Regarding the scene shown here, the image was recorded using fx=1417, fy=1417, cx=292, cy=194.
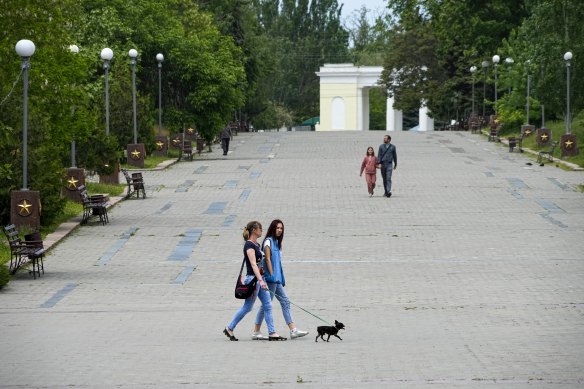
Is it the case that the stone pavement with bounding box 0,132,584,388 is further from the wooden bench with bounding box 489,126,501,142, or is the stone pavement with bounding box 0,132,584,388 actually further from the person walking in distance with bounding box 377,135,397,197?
the wooden bench with bounding box 489,126,501,142

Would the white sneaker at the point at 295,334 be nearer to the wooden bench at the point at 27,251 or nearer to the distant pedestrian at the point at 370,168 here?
the wooden bench at the point at 27,251

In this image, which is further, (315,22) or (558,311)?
(315,22)

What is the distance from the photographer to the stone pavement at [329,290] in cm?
1474

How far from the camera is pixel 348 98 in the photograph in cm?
12606

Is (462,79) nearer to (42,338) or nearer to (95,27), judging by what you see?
(95,27)

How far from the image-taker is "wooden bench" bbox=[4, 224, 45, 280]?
23.7m

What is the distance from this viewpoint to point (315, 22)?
462ft

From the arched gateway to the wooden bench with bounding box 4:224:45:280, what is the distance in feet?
327

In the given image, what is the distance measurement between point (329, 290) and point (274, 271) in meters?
4.88

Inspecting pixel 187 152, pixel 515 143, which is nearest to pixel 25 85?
pixel 187 152

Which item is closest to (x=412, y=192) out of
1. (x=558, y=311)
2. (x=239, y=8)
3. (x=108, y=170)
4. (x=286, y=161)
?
(x=108, y=170)

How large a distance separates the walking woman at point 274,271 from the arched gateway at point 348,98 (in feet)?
349

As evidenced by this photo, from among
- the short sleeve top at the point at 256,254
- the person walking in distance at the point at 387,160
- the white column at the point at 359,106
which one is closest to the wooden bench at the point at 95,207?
the person walking in distance at the point at 387,160

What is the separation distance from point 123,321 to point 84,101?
18156 mm
